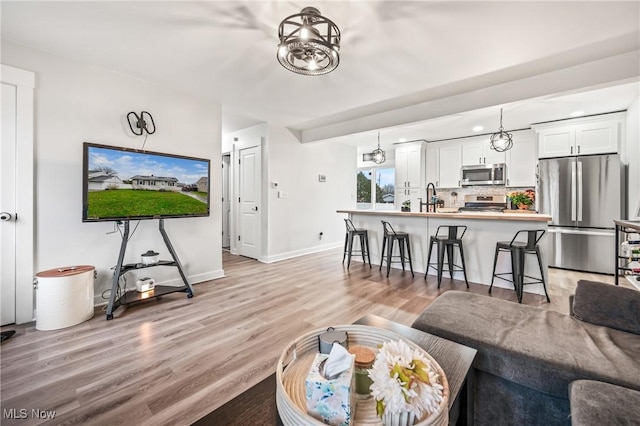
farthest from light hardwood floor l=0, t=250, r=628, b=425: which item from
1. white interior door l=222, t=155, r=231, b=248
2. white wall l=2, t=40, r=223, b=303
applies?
white interior door l=222, t=155, r=231, b=248

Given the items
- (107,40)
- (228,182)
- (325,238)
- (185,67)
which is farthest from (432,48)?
(228,182)

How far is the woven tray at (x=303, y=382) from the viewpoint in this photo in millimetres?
696

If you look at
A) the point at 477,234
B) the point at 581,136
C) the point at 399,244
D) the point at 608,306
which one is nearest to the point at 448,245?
the point at 477,234

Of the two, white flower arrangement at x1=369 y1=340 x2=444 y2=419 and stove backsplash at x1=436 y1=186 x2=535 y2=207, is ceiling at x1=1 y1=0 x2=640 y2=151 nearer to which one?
stove backsplash at x1=436 y1=186 x2=535 y2=207

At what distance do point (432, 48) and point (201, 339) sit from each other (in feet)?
11.0

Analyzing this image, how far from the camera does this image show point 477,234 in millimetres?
3756

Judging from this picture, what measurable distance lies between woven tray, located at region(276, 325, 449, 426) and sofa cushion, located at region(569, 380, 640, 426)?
450 mm

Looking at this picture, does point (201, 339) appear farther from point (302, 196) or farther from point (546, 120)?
point (546, 120)

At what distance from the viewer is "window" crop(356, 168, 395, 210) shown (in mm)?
7816

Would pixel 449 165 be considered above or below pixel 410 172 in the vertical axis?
above

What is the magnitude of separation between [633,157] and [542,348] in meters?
4.53

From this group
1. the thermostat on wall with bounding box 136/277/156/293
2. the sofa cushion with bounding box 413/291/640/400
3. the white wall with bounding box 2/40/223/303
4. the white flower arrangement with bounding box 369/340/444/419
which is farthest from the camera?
the thermostat on wall with bounding box 136/277/156/293

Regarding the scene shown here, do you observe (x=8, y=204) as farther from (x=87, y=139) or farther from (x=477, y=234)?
(x=477, y=234)

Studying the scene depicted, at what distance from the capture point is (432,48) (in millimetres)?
2521
